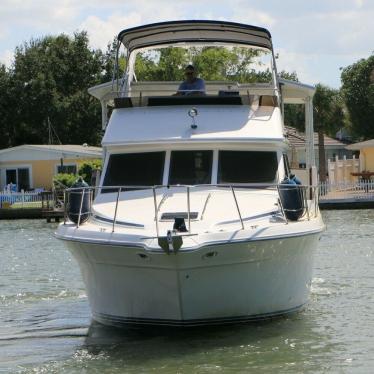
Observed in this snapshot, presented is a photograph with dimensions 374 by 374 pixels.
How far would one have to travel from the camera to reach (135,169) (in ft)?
48.7

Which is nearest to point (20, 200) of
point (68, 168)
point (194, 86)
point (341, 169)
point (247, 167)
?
point (68, 168)

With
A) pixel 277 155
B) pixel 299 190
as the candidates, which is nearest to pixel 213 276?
pixel 299 190

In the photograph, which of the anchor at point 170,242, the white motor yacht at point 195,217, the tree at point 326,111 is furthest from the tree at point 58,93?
the anchor at point 170,242

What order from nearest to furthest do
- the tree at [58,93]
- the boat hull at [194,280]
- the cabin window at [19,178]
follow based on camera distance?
the boat hull at [194,280] < the cabin window at [19,178] < the tree at [58,93]

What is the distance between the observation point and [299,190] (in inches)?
534

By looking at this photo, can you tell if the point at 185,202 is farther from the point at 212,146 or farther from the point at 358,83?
the point at 358,83

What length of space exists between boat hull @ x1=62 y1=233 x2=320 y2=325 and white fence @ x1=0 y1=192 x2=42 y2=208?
35427 millimetres

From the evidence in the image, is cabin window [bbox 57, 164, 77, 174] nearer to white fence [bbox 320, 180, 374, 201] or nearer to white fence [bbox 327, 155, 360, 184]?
white fence [bbox 327, 155, 360, 184]

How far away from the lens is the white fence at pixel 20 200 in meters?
48.4

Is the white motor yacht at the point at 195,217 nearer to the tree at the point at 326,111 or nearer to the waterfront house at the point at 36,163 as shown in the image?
the waterfront house at the point at 36,163

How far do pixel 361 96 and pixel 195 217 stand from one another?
194 ft

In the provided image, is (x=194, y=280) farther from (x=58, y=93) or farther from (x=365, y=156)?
(x=58, y=93)

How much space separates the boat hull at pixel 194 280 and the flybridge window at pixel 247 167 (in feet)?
5.21

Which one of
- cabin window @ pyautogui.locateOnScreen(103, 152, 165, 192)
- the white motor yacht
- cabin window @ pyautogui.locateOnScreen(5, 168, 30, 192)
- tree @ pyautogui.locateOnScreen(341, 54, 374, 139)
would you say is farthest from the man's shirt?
tree @ pyautogui.locateOnScreen(341, 54, 374, 139)
